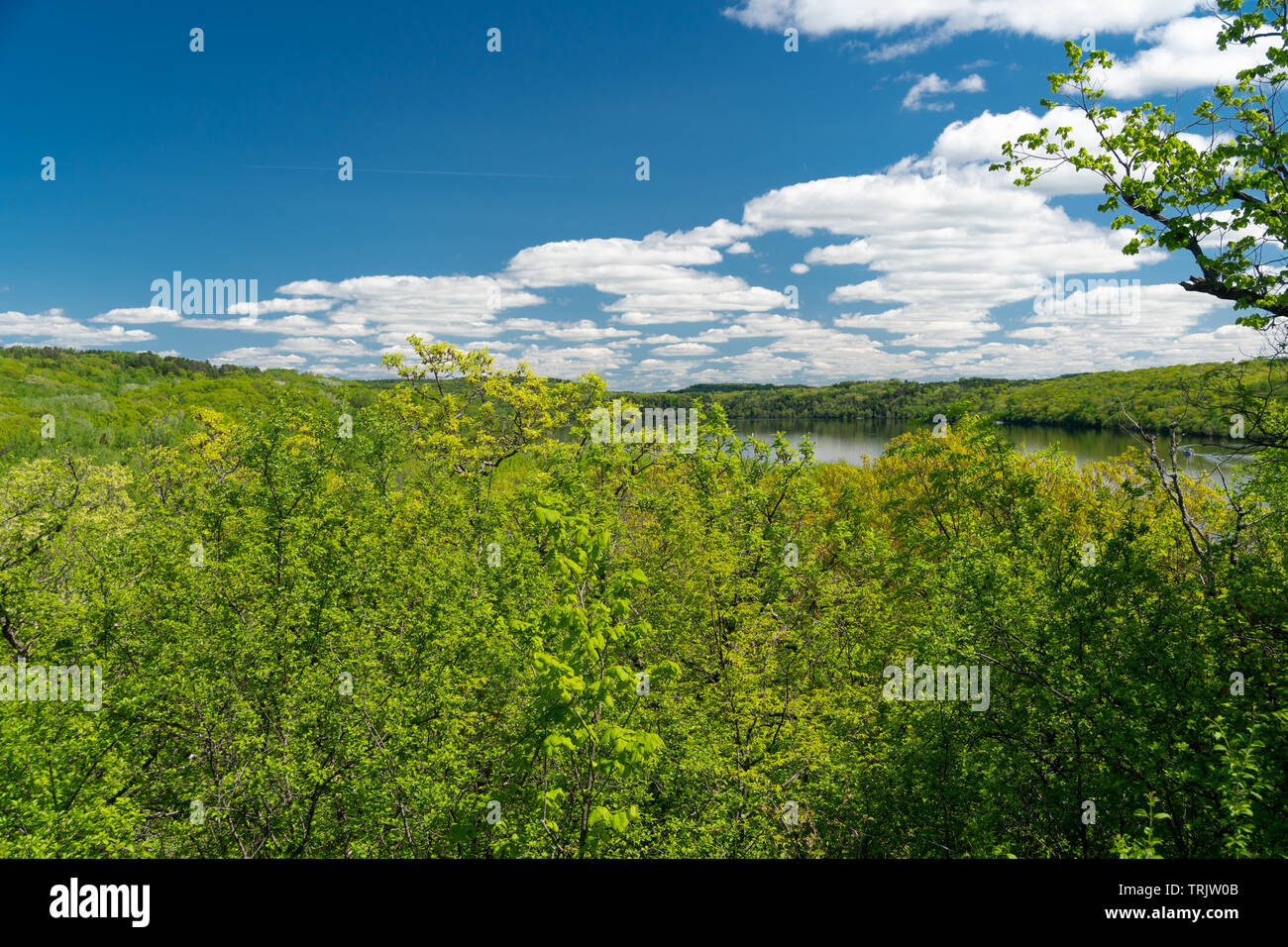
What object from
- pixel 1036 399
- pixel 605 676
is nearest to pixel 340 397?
pixel 605 676

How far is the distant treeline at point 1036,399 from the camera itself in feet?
39.7

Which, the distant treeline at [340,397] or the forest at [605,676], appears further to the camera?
the distant treeline at [340,397]

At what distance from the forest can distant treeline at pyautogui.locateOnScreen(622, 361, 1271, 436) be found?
1.76ft

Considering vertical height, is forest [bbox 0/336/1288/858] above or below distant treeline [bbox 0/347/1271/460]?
below

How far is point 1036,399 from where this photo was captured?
11762 cm

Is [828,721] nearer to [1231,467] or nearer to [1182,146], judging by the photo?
[1231,467]

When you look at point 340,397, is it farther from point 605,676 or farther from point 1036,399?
point 1036,399

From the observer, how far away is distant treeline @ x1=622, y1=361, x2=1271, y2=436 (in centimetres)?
1210

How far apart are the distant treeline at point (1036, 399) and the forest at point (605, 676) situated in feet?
1.76

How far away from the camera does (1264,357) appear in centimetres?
1016

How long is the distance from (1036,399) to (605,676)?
134m

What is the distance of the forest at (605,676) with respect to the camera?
8.64 m

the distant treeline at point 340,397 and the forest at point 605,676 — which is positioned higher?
the distant treeline at point 340,397
